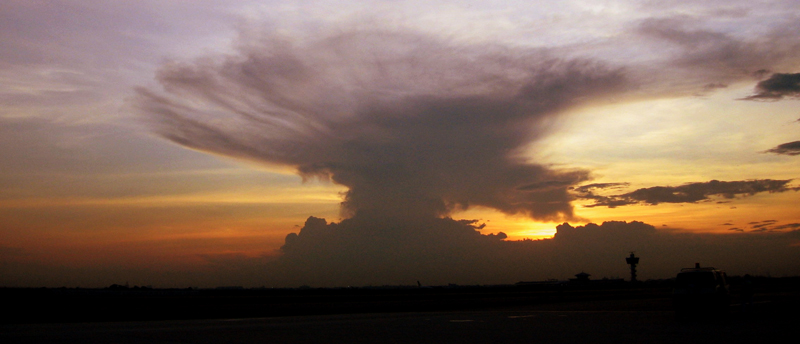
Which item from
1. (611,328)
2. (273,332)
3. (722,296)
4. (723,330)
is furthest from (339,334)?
(722,296)

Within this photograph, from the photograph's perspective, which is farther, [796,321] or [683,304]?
[683,304]

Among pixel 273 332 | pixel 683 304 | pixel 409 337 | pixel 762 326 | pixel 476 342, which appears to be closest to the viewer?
pixel 476 342

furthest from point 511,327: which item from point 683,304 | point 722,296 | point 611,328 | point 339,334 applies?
point 722,296

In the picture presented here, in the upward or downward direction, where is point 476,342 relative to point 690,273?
downward

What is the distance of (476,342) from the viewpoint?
70.0 feet

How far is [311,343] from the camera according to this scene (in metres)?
21.8

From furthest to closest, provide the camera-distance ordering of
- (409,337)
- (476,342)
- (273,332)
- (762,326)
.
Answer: (273,332) → (762,326) → (409,337) → (476,342)

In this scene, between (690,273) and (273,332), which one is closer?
(273,332)

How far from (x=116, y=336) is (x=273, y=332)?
23.2 feet

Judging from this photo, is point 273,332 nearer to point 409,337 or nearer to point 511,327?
point 409,337

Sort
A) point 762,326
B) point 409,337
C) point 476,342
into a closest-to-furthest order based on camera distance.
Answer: point 476,342 < point 409,337 < point 762,326

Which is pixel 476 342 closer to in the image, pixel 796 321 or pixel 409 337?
pixel 409 337

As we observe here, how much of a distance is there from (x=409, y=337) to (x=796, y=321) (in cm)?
2009

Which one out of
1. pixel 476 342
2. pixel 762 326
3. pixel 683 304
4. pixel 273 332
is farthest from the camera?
pixel 683 304
